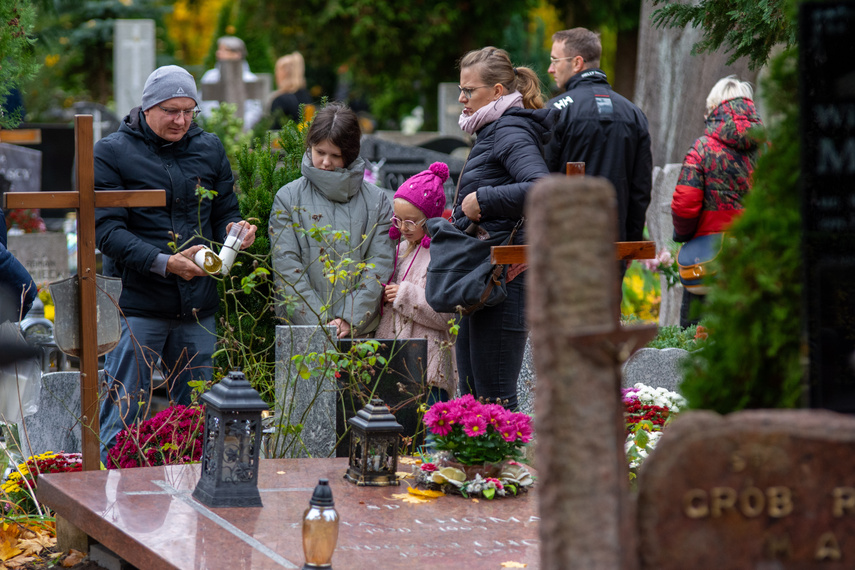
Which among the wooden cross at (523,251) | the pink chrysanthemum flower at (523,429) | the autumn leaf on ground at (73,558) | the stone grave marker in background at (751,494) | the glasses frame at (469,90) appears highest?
the glasses frame at (469,90)

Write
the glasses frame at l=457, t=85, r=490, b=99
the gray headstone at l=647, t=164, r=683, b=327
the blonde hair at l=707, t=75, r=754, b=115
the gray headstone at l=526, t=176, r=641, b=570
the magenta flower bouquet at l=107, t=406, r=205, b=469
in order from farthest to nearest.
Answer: the gray headstone at l=647, t=164, r=683, b=327
the blonde hair at l=707, t=75, r=754, b=115
the magenta flower bouquet at l=107, t=406, r=205, b=469
the glasses frame at l=457, t=85, r=490, b=99
the gray headstone at l=526, t=176, r=641, b=570

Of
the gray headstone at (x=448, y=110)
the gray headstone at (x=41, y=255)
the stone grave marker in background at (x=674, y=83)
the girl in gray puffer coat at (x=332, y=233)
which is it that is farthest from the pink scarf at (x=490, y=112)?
the gray headstone at (x=448, y=110)

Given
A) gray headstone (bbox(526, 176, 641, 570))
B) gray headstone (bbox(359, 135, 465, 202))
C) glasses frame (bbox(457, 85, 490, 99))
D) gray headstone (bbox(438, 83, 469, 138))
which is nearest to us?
gray headstone (bbox(526, 176, 641, 570))

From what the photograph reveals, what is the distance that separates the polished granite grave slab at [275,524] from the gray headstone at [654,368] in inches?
87.4

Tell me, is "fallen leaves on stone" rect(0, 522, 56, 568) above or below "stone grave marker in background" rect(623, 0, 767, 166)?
below

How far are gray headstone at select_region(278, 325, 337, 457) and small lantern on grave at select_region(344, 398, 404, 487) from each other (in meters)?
0.64

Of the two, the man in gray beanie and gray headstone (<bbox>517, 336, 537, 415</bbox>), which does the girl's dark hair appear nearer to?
the man in gray beanie

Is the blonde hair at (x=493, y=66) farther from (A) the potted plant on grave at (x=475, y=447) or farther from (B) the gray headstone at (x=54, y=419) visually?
(B) the gray headstone at (x=54, y=419)

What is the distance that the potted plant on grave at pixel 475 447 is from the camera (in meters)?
4.05

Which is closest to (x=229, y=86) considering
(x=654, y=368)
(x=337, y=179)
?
(x=654, y=368)

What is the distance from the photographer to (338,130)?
5.03m

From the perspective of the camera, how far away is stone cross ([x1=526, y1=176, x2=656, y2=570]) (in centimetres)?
188

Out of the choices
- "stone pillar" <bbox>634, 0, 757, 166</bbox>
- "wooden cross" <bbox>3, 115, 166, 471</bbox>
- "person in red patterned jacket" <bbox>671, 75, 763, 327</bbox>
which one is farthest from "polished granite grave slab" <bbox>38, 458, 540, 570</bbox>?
"stone pillar" <bbox>634, 0, 757, 166</bbox>

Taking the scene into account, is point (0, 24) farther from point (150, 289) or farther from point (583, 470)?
point (583, 470)
